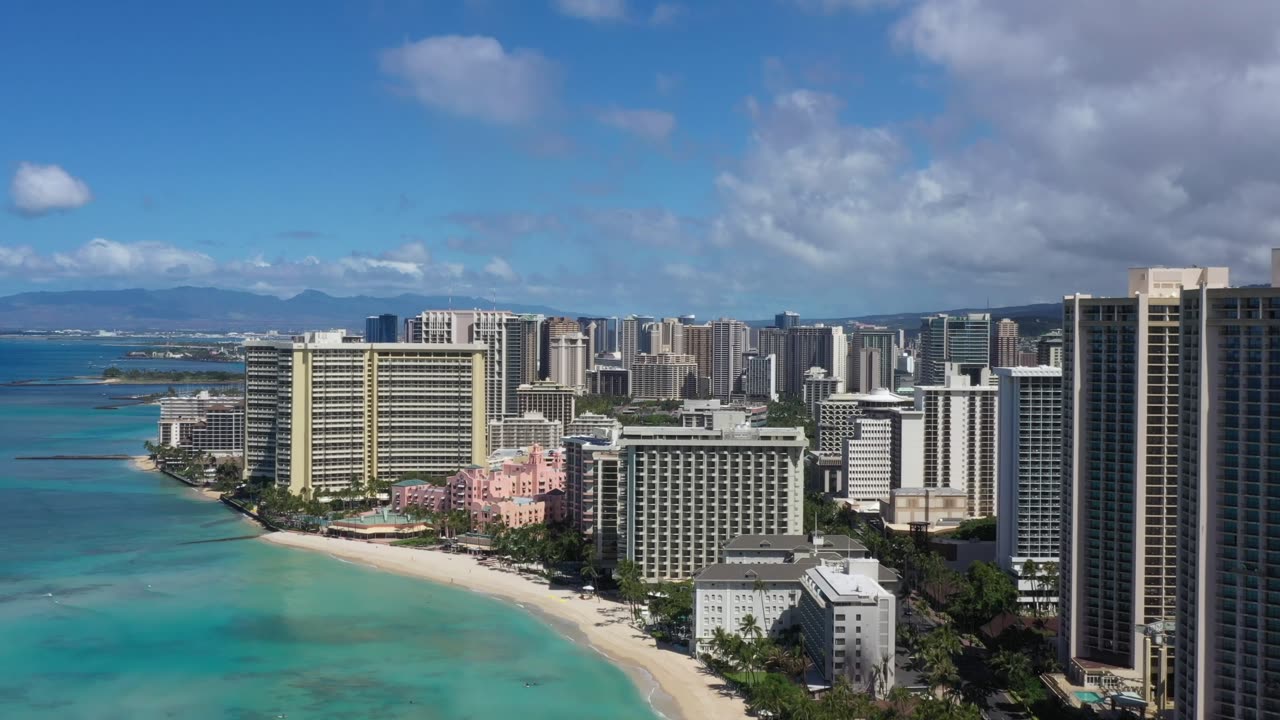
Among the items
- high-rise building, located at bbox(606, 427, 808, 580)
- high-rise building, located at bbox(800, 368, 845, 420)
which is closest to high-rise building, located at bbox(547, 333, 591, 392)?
high-rise building, located at bbox(800, 368, 845, 420)

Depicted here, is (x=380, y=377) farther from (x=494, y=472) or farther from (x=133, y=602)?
(x=133, y=602)

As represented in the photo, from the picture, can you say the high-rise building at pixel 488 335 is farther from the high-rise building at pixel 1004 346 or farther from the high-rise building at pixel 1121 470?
the high-rise building at pixel 1121 470

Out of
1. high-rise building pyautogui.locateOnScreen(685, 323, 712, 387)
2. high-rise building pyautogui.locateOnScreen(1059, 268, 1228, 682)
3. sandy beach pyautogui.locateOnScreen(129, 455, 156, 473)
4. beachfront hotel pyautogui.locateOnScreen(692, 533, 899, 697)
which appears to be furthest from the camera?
high-rise building pyautogui.locateOnScreen(685, 323, 712, 387)

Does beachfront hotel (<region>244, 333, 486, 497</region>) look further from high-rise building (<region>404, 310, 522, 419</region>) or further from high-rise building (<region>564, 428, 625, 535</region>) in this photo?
high-rise building (<region>404, 310, 522, 419</region>)

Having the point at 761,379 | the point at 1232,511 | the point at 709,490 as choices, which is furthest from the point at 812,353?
the point at 1232,511

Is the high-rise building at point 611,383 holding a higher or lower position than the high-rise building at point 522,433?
higher

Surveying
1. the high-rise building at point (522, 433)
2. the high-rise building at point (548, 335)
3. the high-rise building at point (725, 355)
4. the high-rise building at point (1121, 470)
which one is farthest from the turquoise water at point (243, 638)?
the high-rise building at point (725, 355)

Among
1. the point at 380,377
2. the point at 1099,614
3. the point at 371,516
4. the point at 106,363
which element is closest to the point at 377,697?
the point at 1099,614
